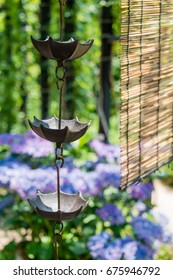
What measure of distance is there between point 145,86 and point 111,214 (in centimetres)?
71

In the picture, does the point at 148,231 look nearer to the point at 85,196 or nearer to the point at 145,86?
the point at 85,196

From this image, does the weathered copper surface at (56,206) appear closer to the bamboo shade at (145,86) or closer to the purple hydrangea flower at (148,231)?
the bamboo shade at (145,86)

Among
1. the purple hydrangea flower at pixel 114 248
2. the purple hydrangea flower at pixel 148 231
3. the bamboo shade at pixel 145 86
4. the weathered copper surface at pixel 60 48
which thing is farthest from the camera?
the purple hydrangea flower at pixel 148 231

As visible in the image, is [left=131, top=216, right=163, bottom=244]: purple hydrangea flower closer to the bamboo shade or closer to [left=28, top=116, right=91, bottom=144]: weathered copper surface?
the bamboo shade

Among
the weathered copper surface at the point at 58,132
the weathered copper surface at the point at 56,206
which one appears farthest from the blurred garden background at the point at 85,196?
the weathered copper surface at the point at 58,132

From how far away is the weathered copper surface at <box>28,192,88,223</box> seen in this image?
5.17 ft

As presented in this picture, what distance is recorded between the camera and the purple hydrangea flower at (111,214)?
2588mm

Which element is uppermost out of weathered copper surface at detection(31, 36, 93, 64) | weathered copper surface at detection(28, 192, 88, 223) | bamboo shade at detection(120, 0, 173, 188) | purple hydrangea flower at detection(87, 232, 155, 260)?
weathered copper surface at detection(31, 36, 93, 64)

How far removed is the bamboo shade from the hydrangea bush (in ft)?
1.26

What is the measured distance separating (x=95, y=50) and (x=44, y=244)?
1846 mm

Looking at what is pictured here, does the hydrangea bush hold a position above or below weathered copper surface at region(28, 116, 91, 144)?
below

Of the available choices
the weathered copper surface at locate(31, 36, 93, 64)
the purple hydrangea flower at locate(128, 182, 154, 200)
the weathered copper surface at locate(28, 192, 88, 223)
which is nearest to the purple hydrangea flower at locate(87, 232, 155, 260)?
the purple hydrangea flower at locate(128, 182, 154, 200)

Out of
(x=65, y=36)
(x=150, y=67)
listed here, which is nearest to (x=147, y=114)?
(x=150, y=67)

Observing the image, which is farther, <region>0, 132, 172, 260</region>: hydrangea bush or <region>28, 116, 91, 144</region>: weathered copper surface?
<region>0, 132, 172, 260</region>: hydrangea bush
